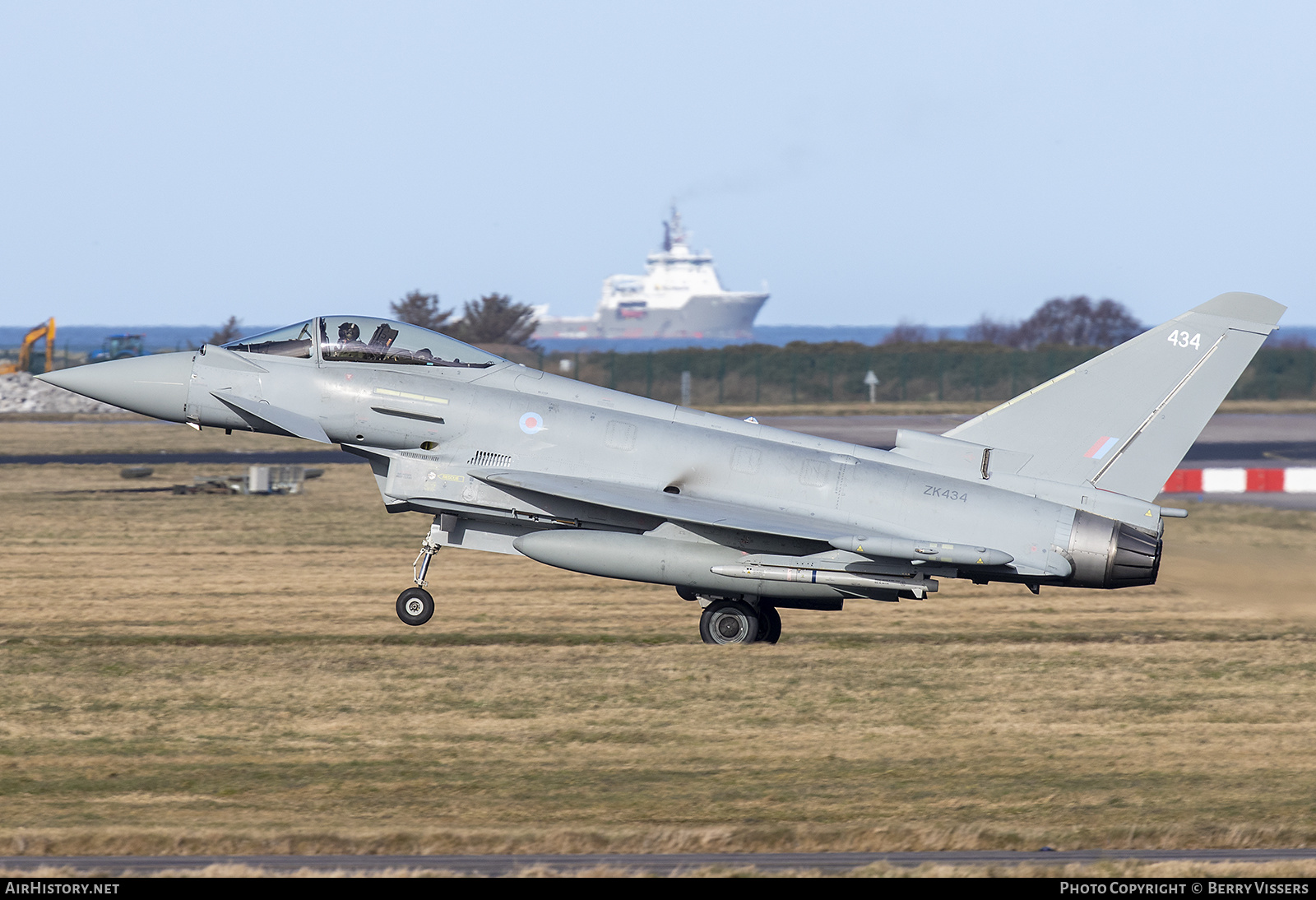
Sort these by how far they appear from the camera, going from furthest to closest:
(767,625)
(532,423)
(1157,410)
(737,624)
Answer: (767,625) → (737,624) → (532,423) → (1157,410)

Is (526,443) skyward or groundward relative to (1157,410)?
groundward

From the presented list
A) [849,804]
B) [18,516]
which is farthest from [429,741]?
[18,516]

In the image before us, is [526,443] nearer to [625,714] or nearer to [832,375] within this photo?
[625,714]

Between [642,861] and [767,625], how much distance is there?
6951 mm

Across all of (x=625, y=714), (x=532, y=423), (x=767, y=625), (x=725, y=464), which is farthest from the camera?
(x=767, y=625)

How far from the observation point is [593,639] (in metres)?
14.8

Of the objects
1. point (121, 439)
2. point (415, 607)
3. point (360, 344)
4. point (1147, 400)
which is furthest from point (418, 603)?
point (121, 439)

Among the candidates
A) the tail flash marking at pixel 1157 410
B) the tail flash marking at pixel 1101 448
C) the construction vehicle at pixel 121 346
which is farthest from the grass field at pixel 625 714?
the construction vehicle at pixel 121 346

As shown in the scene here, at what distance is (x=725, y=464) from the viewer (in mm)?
14367

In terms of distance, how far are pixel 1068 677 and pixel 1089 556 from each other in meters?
1.24

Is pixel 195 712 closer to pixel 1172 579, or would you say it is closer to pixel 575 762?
pixel 575 762

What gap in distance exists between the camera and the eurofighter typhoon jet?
13.7 m

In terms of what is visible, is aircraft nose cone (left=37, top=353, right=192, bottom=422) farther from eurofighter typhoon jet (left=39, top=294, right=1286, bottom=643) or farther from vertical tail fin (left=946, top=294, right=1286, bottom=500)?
vertical tail fin (left=946, top=294, right=1286, bottom=500)

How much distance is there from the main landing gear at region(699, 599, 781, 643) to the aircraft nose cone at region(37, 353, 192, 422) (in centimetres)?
626
